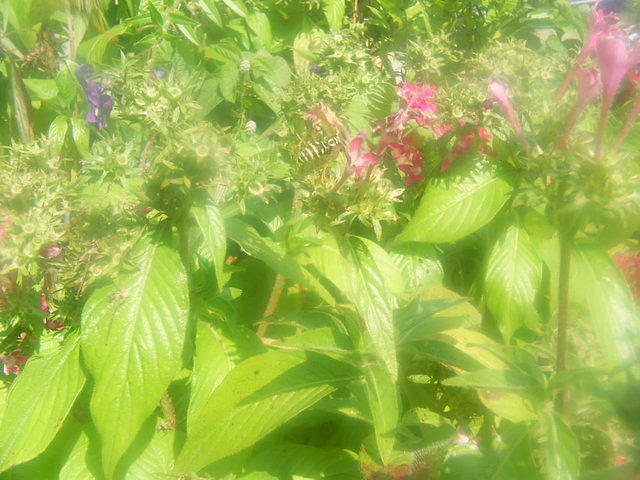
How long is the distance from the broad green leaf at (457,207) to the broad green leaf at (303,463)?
368 millimetres

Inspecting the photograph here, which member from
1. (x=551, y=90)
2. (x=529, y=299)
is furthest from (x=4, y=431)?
(x=551, y=90)

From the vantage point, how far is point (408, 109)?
710mm

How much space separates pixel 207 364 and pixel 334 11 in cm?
99

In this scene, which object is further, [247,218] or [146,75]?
[247,218]

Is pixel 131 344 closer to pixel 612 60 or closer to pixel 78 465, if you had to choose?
pixel 78 465

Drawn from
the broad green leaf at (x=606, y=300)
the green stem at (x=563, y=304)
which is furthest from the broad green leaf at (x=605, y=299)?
the green stem at (x=563, y=304)

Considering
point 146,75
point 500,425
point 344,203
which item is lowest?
point 500,425

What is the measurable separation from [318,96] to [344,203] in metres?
0.27

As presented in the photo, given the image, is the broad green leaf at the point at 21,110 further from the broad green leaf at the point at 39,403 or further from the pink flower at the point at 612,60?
the pink flower at the point at 612,60

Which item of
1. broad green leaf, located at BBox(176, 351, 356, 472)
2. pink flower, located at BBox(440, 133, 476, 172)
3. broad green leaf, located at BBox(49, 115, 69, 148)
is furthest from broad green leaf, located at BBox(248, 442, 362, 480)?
broad green leaf, located at BBox(49, 115, 69, 148)

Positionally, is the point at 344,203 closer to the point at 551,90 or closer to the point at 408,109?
the point at 408,109

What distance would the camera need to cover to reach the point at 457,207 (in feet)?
2.72

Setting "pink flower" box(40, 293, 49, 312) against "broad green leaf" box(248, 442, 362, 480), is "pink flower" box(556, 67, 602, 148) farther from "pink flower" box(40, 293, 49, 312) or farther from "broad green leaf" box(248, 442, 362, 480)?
"pink flower" box(40, 293, 49, 312)

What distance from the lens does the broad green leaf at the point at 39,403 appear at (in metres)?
0.64
